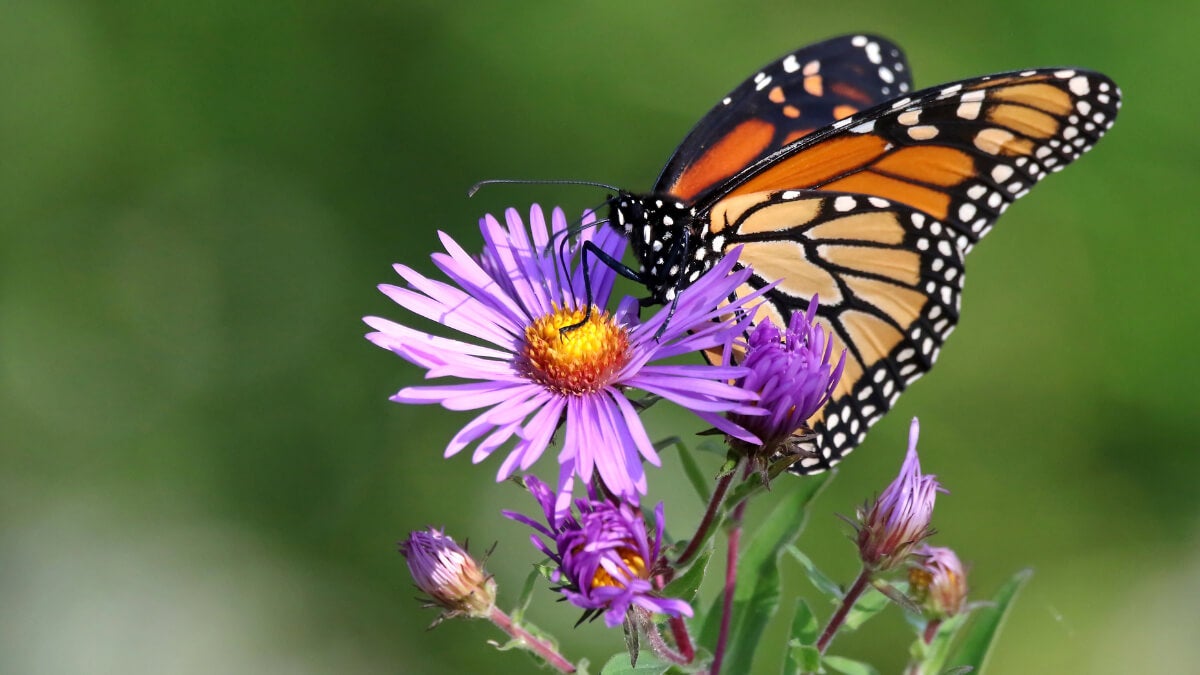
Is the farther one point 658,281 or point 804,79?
point 804,79

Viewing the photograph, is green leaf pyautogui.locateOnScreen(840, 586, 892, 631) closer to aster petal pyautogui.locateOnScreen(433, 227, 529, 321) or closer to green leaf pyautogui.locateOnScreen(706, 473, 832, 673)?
green leaf pyautogui.locateOnScreen(706, 473, 832, 673)

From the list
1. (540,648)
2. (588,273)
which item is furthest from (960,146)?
(540,648)

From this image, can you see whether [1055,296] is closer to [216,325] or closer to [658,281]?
[658,281]

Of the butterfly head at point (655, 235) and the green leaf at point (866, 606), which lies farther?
the butterfly head at point (655, 235)

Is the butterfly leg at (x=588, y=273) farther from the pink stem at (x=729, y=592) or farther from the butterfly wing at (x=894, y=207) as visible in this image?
the pink stem at (x=729, y=592)

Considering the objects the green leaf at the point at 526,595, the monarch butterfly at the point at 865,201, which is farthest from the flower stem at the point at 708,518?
the monarch butterfly at the point at 865,201

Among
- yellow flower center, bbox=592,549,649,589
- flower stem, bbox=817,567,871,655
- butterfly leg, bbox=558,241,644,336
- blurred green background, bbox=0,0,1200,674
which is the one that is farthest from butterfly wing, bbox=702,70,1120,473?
blurred green background, bbox=0,0,1200,674

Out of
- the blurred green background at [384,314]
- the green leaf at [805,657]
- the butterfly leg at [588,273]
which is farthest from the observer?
the blurred green background at [384,314]

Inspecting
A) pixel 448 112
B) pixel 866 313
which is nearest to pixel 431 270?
pixel 448 112
